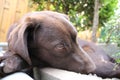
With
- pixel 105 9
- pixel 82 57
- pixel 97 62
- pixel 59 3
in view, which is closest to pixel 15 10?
pixel 59 3

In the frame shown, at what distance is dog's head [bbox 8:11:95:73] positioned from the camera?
1.69 meters

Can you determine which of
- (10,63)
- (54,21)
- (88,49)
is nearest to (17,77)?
(10,63)

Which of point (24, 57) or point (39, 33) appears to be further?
point (39, 33)

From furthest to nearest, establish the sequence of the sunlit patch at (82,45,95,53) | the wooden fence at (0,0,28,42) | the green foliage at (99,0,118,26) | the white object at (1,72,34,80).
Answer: the wooden fence at (0,0,28,42) < the green foliage at (99,0,118,26) < the sunlit patch at (82,45,95,53) < the white object at (1,72,34,80)

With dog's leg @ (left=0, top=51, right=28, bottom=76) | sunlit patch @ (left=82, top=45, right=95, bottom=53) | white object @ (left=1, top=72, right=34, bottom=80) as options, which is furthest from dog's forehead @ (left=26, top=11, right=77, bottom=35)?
sunlit patch @ (left=82, top=45, right=95, bottom=53)

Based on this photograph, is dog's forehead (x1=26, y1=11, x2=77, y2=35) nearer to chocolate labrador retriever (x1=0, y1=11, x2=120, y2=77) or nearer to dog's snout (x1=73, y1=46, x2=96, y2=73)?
chocolate labrador retriever (x1=0, y1=11, x2=120, y2=77)

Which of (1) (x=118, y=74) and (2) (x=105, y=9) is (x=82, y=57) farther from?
(2) (x=105, y=9)

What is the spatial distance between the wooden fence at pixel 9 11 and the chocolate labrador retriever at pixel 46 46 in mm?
3727

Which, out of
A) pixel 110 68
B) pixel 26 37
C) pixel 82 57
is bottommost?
pixel 110 68

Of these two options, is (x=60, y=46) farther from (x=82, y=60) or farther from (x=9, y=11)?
(x=9, y=11)

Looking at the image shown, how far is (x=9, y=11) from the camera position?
5.53 meters

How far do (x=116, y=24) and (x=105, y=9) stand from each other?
2272 millimetres

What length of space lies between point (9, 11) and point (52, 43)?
3953 mm

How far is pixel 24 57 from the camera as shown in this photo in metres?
1.63
